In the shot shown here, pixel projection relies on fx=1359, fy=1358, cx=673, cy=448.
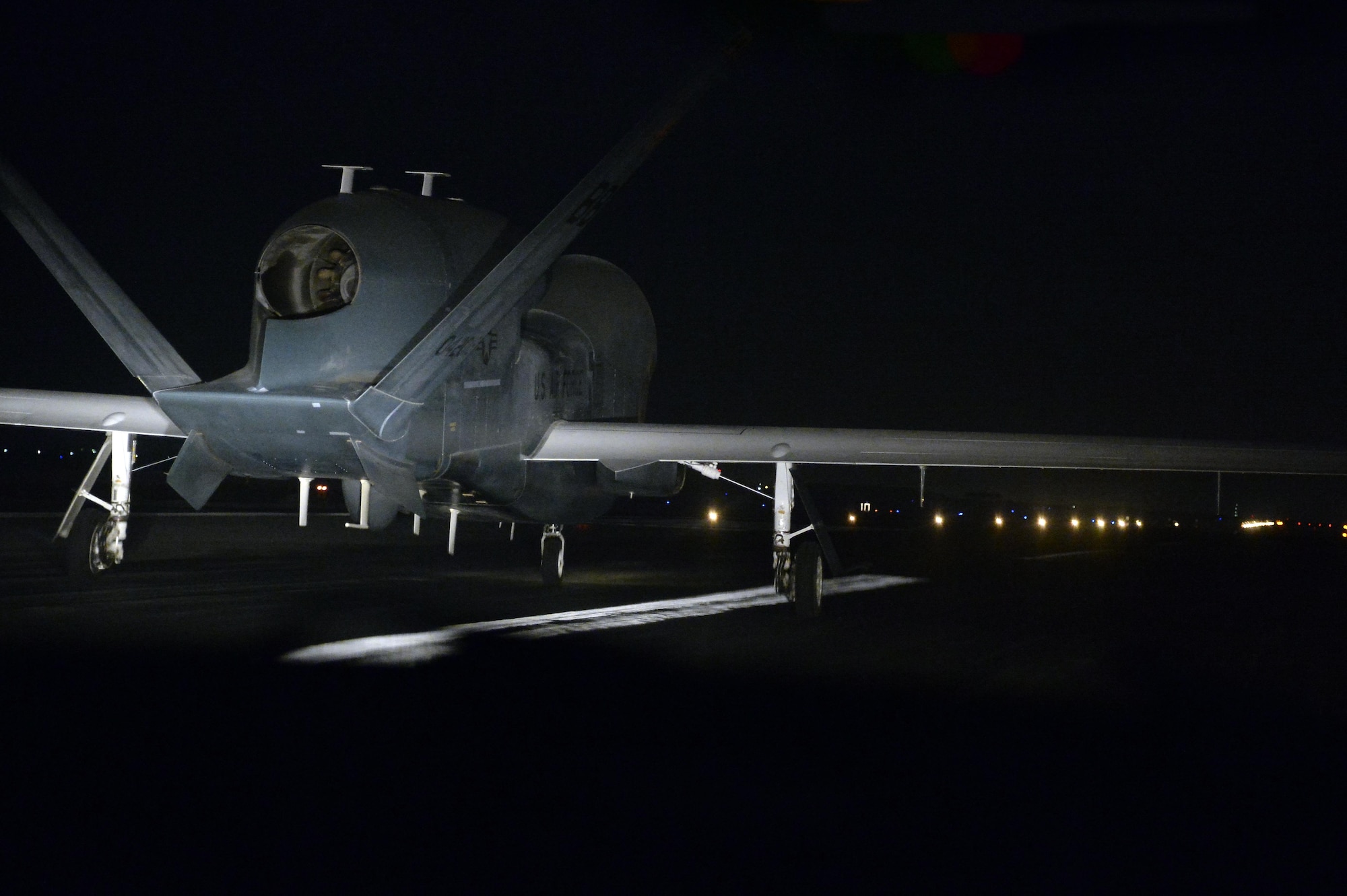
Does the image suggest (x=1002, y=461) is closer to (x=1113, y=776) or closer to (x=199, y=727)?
(x=1113, y=776)

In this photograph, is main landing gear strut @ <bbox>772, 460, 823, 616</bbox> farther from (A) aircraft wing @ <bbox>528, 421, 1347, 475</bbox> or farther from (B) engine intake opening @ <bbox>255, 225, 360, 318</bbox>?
(B) engine intake opening @ <bbox>255, 225, 360, 318</bbox>

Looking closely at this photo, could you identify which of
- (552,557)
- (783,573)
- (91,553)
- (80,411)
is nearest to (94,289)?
(80,411)

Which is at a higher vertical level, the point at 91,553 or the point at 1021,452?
the point at 1021,452

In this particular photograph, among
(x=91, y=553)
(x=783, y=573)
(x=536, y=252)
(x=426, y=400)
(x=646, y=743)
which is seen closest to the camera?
(x=646, y=743)

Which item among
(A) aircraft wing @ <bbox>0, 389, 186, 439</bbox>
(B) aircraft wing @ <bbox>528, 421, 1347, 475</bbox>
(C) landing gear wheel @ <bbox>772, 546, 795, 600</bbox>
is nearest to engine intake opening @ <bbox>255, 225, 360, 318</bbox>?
(A) aircraft wing @ <bbox>0, 389, 186, 439</bbox>

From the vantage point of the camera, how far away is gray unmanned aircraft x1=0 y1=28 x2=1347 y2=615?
1108 centimetres

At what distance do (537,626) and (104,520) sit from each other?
610cm

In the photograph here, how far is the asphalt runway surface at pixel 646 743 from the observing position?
579cm

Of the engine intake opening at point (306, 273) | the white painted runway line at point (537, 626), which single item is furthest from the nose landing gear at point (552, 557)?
the engine intake opening at point (306, 273)

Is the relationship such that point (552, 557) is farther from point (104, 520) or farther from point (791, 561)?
point (104, 520)

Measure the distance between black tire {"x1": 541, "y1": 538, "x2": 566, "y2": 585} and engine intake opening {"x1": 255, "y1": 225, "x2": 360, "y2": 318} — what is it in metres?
6.98

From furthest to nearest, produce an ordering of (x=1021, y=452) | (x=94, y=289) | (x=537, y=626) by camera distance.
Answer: (x=1021, y=452) → (x=537, y=626) → (x=94, y=289)

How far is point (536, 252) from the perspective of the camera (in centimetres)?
1102

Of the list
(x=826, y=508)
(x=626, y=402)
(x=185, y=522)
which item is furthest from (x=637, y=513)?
(x=626, y=402)
